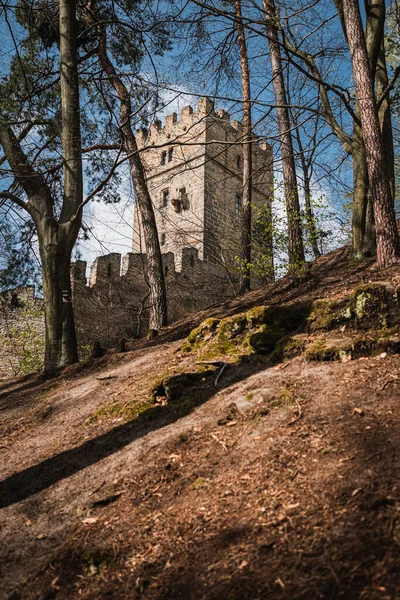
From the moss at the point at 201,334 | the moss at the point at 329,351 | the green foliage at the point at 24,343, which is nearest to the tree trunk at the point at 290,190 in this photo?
the moss at the point at 201,334

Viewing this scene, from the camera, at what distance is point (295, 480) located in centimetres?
271

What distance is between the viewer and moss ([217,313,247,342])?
546 centimetres

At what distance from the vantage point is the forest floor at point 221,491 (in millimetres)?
2154

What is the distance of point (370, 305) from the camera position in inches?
177

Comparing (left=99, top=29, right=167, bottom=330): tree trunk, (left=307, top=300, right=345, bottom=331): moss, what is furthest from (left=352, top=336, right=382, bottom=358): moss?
(left=99, top=29, right=167, bottom=330): tree trunk

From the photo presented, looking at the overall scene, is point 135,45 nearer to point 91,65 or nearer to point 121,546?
point 91,65

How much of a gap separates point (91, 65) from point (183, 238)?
13492 millimetres

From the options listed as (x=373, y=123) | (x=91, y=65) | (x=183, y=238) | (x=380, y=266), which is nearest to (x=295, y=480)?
(x=380, y=266)

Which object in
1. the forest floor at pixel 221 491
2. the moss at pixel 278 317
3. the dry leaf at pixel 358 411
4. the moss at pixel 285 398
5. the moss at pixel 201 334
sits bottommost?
the forest floor at pixel 221 491

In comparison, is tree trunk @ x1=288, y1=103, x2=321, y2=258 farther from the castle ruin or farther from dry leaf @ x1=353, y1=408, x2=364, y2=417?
dry leaf @ x1=353, y1=408, x2=364, y2=417

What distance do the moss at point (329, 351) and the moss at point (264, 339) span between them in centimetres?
57

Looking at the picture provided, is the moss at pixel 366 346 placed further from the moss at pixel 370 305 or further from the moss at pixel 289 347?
the moss at pixel 289 347

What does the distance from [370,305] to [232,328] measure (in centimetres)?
161

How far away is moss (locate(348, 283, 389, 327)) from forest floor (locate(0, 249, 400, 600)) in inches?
21.3
